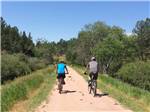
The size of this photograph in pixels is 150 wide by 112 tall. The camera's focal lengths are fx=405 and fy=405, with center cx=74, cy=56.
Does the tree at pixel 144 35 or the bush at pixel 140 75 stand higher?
the tree at pixel 144 35

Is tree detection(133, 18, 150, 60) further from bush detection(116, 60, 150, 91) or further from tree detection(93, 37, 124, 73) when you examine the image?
bush detection(116, 60, 150, 91)

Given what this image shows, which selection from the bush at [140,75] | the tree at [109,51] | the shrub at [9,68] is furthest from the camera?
the tree at [109,51]

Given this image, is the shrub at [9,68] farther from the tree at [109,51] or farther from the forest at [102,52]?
the tree at [109,51]

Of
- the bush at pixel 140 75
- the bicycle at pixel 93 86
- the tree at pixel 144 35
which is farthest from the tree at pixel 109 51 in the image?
the bicycle at pixel 93 86

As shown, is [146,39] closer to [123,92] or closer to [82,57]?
[82,57]

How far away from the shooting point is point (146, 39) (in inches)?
4414

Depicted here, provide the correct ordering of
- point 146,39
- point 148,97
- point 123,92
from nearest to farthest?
point 148,97, point 123,92, point 146,39

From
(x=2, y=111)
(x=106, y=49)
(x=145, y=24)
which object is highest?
(x=145, y=24)

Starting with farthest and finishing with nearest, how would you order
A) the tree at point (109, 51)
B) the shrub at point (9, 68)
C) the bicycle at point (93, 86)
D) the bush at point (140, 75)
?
the tree at point (109, 51)
the shrub at point (9, 68)
the bush at point (140, 75)
the bicycle at point (93, 86)

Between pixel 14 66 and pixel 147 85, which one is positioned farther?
pixel 14 66

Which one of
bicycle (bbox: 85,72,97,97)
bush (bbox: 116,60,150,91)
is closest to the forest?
bush (bbox: 116,60,150,91)

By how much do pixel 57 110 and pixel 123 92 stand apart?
831cm

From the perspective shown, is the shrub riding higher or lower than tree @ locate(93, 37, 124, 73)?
lower

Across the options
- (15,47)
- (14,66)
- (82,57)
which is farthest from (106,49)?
(82,57)
